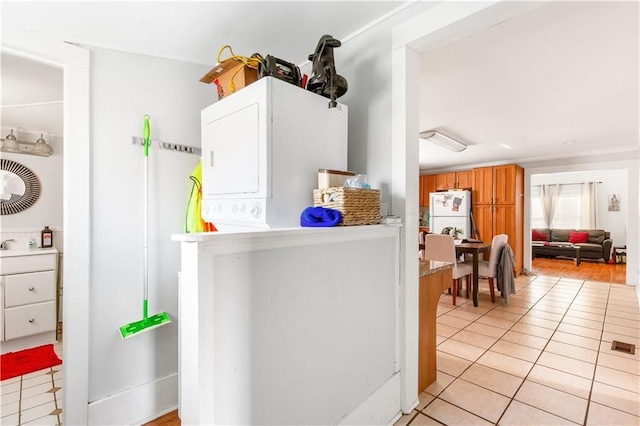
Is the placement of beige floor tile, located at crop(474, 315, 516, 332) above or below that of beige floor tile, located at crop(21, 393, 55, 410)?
above

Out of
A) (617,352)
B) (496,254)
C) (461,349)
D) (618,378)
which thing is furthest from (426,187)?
(618,378)

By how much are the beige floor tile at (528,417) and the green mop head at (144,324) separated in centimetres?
203

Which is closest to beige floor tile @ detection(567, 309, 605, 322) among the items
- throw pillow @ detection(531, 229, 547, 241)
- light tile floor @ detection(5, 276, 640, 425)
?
light tile floor @ detection(5, 276, 640, 425)

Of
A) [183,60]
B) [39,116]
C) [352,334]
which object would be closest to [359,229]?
[352,334]

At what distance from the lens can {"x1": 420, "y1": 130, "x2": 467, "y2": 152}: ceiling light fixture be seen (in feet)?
12.5

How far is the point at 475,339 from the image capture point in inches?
107

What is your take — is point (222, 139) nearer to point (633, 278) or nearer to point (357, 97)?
point (357, 97)

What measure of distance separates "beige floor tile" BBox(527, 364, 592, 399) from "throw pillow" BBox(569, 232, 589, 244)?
7.04 m

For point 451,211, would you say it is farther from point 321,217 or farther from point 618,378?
point 321,217

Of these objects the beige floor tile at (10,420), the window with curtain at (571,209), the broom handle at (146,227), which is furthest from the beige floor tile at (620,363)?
the window with curtain at (571,209)

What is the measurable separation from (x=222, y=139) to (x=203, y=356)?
1.06 metres

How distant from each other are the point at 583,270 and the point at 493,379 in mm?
5946

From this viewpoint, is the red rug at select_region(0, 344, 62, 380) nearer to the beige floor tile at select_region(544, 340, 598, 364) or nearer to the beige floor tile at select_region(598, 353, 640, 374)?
the beige floor tile at select_region(544, 340, 598, 364)

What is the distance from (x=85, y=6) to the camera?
1.38 meters
